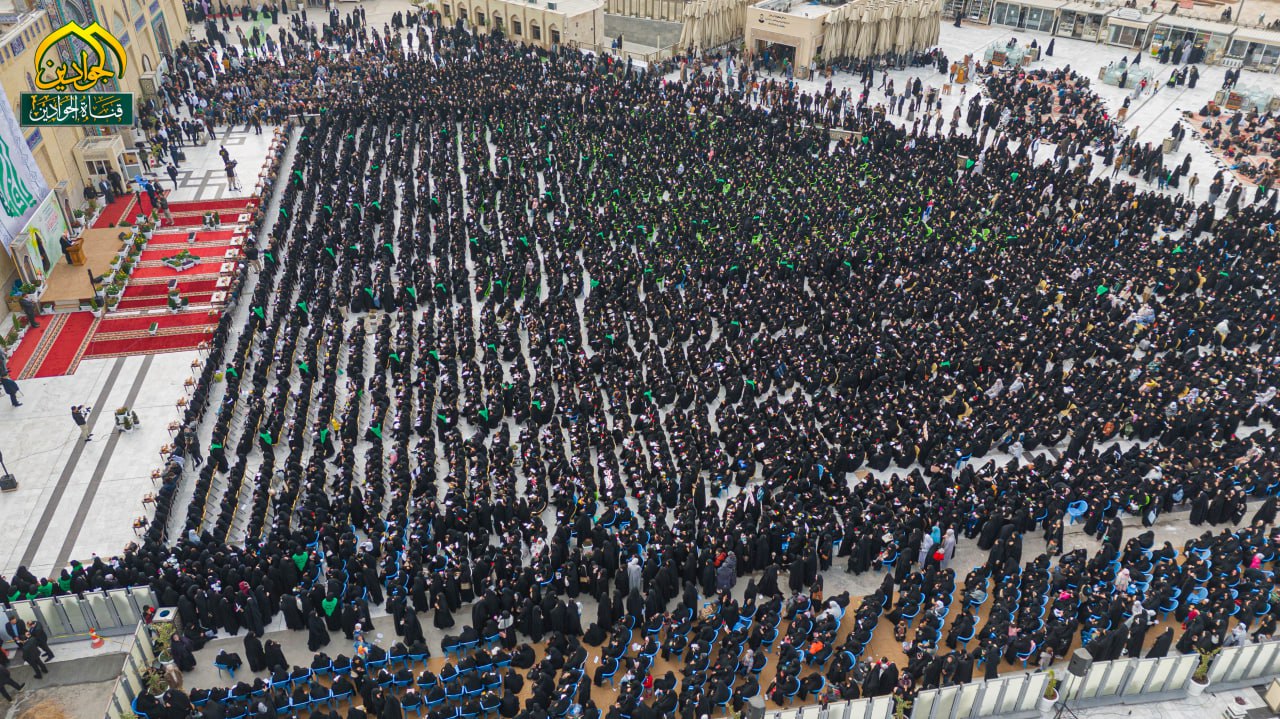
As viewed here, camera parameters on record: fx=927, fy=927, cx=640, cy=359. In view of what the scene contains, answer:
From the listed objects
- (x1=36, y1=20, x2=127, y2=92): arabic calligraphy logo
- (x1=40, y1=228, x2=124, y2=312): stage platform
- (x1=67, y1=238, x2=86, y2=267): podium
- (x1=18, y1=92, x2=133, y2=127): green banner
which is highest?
(x1=36, y1=20, x2=127, y2=92): arabic calligraphy logo

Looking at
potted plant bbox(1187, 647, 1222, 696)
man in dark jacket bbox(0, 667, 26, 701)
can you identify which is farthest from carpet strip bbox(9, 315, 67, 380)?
potted plant bbox(1187, 647, 1222, 696)

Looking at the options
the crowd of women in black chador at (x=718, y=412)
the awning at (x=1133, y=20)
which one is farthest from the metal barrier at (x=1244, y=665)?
the awning at (x=1133, y=20)

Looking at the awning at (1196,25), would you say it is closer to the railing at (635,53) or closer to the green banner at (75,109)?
the railing at (635,53)

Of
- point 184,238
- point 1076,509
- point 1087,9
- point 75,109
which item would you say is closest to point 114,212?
point 184,238

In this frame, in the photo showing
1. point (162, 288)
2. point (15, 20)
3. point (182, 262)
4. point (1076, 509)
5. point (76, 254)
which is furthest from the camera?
point (15, 20)

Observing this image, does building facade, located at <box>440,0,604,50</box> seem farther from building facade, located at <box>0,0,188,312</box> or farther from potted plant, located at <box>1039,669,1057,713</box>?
potted plant, located at <box>1039,669,1057,713</box>

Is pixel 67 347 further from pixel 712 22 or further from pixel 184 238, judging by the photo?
pixel 712 22
